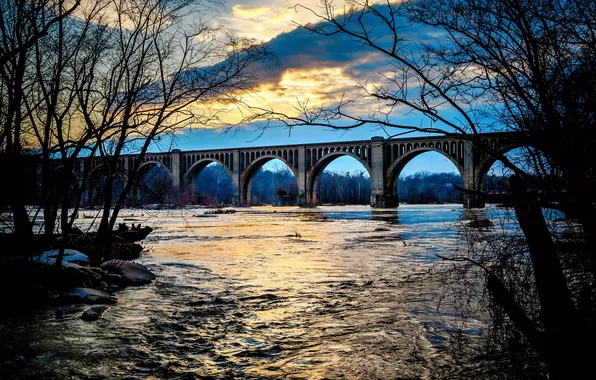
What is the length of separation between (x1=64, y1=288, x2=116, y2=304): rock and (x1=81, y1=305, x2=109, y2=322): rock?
77cm

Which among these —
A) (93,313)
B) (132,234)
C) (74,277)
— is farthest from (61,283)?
(132,234)

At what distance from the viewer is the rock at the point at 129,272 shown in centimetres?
966

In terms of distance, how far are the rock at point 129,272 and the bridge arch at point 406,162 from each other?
56.7 metres

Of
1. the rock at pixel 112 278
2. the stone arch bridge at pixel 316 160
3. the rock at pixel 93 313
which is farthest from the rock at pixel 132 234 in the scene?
the stone arch bridge at pixel 316 160

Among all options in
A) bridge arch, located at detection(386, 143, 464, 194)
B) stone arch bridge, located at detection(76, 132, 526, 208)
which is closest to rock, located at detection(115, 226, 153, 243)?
stone arch bridge, located at detection(76, 132, 526, 208)

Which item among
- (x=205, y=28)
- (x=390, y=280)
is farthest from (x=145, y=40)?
(x=390, y=280)

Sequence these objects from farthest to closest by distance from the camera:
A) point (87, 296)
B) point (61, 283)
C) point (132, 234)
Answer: point (132, 234)
point (61, 283)
point (87, 296)

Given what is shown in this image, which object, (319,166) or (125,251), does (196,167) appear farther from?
(125,251)

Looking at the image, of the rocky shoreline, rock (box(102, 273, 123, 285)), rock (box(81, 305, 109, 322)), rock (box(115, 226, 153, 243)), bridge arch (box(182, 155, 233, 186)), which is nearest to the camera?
rock (box(81, 305, 109, 322))

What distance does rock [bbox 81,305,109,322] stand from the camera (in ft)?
21.9

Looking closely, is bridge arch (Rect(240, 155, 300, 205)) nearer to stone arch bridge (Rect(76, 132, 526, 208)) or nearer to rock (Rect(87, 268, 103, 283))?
stone arch bridge (Rect(76, 132, 526, 208))

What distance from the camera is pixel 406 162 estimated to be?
2729 inches

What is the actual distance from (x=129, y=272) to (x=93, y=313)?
324 cm

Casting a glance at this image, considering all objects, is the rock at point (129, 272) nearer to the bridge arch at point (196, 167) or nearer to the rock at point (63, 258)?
the rock at point (63, 258)
